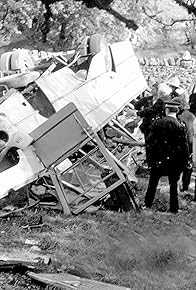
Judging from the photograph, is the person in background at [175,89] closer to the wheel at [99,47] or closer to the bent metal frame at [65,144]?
the wheel at [99,47]

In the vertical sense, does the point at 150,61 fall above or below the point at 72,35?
below

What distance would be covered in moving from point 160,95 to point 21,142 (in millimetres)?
2276

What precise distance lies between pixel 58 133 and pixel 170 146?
4.41ft

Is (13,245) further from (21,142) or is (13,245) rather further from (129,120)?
(129,120)

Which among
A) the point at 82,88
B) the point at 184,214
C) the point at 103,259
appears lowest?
the point at 184,214

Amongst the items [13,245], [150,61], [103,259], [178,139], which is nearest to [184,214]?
[178,139]

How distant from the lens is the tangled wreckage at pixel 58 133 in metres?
6.71

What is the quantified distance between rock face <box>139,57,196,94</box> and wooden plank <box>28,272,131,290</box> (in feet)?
44.2

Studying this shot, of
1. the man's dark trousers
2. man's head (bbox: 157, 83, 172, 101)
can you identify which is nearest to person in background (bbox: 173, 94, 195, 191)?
man's head (bbox: 157, 83, 172, 101)

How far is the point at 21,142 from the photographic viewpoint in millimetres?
6746

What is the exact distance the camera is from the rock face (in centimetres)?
1844

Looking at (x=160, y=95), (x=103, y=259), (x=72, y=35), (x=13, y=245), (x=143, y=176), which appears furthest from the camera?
(x=72, y=35)

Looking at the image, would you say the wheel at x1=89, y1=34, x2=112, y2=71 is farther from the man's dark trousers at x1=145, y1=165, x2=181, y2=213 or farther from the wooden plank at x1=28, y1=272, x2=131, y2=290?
the wooden plank at x1=28, y1=272, x2=131, y2=290

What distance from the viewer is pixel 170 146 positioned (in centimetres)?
676
